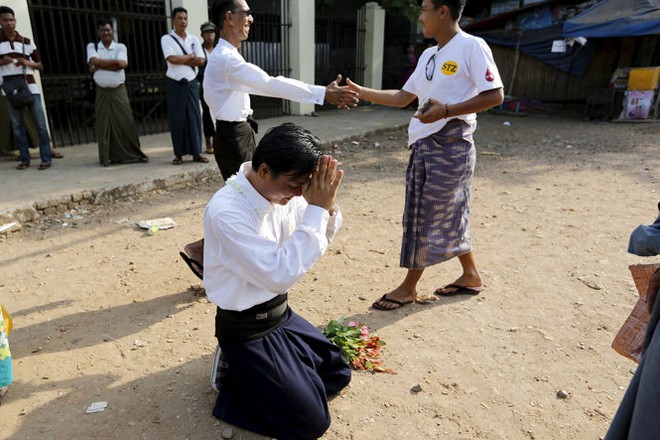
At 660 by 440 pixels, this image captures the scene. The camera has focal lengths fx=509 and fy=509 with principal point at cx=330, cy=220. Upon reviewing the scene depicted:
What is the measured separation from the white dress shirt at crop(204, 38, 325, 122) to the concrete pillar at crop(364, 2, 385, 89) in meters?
10.3

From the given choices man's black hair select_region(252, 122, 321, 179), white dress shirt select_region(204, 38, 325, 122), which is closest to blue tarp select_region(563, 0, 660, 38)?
white dress shirt select_region(204, 38, 325, 122)

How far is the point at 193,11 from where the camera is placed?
8.32 meters

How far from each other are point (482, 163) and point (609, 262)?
148 inches

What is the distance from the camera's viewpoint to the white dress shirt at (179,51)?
20.7ft

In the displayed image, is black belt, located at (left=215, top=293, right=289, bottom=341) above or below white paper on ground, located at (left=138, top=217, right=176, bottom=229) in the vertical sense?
above

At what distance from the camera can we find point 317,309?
3.36 metres

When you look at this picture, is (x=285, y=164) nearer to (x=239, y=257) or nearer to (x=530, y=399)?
(x=239, y=257)

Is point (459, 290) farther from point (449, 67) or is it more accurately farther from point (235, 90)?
point (235, 90)

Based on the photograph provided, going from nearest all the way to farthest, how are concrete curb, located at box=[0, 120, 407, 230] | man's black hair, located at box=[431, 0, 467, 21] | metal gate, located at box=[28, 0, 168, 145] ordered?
man's black hair, located at box=[431, 0, 467, 21] < concrete curb, located at box=[0, 120, 407, 230] < metal gate, located at box=[28, 0, 168, 145]

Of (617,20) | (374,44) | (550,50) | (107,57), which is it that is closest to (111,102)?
(107,57)

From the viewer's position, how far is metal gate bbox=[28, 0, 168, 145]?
24.8ft

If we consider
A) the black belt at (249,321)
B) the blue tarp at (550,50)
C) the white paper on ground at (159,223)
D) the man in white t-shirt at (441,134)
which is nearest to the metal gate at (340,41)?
the blue tarp at (550,50)

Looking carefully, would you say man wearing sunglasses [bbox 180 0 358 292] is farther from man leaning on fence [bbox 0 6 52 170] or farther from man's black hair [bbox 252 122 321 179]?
man leaning on fence [bbox 0 6 52 170]

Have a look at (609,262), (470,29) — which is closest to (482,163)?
(609,262)
